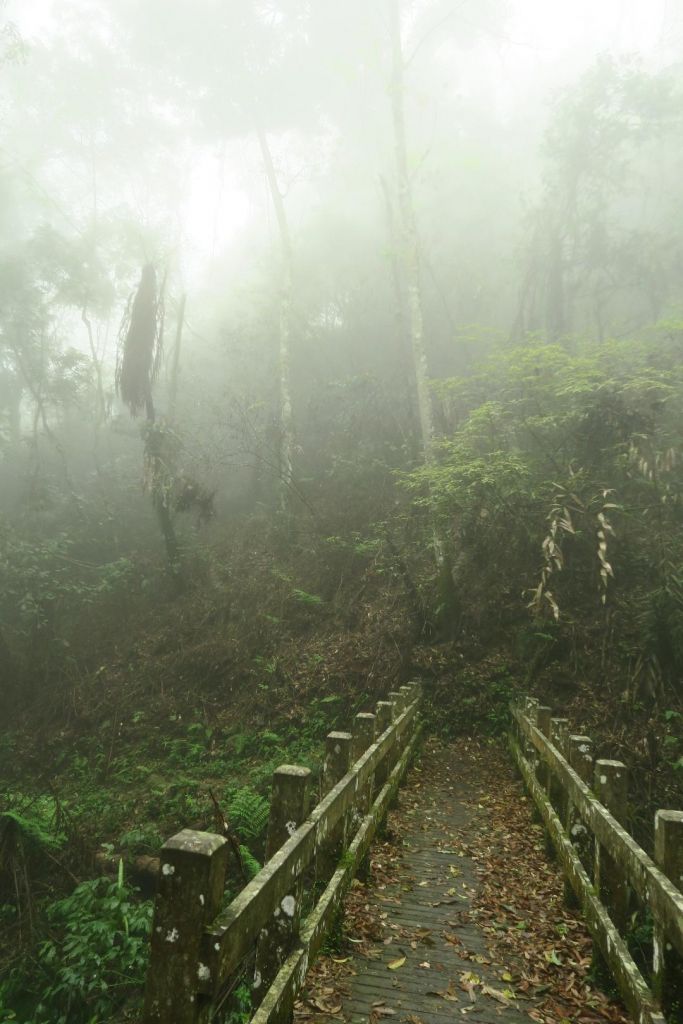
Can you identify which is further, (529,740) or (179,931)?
(529,740)

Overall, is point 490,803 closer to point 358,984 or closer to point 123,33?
point 358,984

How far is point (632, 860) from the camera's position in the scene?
355cm

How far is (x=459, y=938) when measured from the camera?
4.71 metres

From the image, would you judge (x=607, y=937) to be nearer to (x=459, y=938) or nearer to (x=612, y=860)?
(x=612, y=860)

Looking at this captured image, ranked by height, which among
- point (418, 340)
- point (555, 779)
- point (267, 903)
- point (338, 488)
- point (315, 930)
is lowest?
point (555, 779)

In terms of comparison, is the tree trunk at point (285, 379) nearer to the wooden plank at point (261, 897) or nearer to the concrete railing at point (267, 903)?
the concrete railing at point (267, 903)

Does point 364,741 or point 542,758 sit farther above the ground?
point 364,741

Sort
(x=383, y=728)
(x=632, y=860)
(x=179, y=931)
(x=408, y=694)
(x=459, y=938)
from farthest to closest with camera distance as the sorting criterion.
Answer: (x=408, y=694) < (x=383, y=728) < (x=459, y=938) < (x=632, y=860) < (x=179, y=931)

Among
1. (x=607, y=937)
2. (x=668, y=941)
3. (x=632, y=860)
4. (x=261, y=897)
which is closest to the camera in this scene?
(x=261, y=897)

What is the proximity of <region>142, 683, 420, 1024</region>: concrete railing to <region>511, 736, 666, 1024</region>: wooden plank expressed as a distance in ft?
5.98

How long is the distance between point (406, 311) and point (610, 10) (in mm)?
31673

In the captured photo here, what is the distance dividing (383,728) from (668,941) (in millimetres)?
5027

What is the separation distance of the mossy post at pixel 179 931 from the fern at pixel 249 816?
723cm

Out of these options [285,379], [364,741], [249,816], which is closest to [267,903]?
[364,741]
